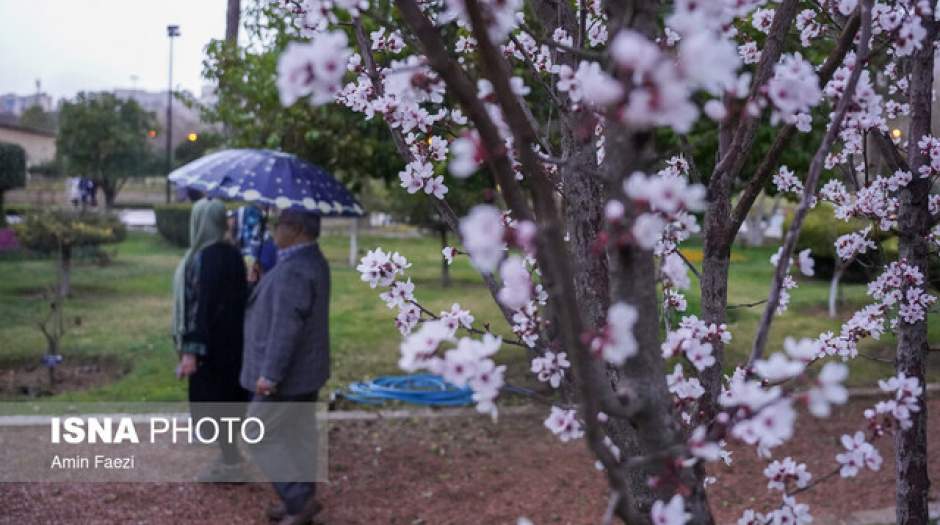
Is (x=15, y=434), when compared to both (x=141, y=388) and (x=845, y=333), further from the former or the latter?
(x=845, y=333)

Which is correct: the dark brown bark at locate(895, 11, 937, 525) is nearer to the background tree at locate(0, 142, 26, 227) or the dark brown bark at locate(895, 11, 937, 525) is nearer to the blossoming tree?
the blossoming tree

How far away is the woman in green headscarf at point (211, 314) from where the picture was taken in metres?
4.83

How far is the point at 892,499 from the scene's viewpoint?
4.62 metres

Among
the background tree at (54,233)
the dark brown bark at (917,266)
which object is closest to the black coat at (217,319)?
the dark brown bark at (917,266)

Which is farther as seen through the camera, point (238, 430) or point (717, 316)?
point (238, 430)

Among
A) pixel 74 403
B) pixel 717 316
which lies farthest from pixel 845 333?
pixel 74 403

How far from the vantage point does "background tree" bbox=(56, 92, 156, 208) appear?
90.3ft

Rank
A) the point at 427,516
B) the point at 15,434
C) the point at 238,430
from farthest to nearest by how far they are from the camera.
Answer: the point at 15,434 → the point at 238,430 → the point at 427,516

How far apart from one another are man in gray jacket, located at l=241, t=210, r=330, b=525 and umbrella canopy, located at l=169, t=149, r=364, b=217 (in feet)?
1.88

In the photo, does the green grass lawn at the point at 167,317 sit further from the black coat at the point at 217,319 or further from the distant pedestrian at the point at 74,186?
the distant pedestrian at the point at 74,186

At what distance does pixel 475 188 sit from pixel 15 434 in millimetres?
4071

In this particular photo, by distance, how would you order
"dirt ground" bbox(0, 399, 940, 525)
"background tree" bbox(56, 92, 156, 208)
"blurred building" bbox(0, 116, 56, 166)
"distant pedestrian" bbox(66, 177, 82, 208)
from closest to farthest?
"dirt ground" bbox(0, 399, 940, 525) < "distant pedestrian" bbox(66, 177, 82, 208) < "background tree" bbox(56, 92, 156, 208) < "blurred building" bbox(0, 116, 56, 166)

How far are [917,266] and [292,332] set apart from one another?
2.79 metres

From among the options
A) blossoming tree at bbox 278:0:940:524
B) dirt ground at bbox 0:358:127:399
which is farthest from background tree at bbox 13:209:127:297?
blossoming tree at bbox 278:0:940:524
